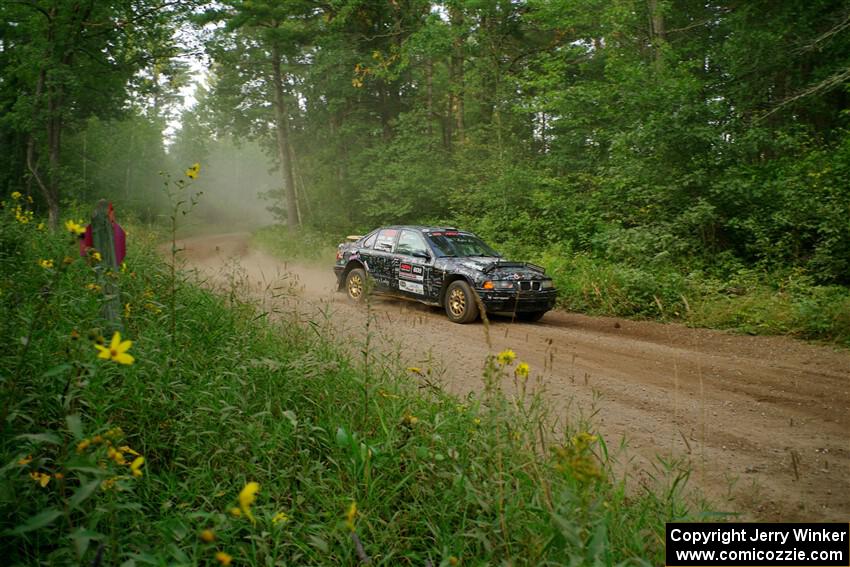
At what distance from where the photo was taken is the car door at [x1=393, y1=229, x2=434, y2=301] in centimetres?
1006

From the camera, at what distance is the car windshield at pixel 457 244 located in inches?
403

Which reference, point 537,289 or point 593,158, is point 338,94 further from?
point 537,289

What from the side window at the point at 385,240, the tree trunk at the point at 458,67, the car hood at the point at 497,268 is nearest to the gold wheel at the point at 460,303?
the car hood at the point at 497,268

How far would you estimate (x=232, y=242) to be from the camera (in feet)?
97.7

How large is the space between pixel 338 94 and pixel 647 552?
946 inches

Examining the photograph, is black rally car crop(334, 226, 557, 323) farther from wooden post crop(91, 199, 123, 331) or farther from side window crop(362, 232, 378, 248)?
wooden post crop(91, 199, 123, 331)

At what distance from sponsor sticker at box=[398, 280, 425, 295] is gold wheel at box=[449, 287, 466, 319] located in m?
0.80

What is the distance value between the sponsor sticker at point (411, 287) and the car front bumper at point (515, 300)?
4.73ft

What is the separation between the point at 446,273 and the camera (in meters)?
9.64

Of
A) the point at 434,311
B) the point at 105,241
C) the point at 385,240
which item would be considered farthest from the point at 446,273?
the point at 105,241

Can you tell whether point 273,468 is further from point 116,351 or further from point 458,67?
point 458,67

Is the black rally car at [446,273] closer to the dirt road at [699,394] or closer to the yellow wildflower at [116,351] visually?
the dirt road at [699,394]

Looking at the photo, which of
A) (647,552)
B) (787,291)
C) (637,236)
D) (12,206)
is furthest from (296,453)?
(637,236)

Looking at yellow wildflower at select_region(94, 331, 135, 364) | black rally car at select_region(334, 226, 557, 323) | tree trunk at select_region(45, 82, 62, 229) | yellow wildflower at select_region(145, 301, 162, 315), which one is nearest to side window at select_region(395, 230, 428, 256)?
black rally car at select_region(334, 226, 557, 323)
